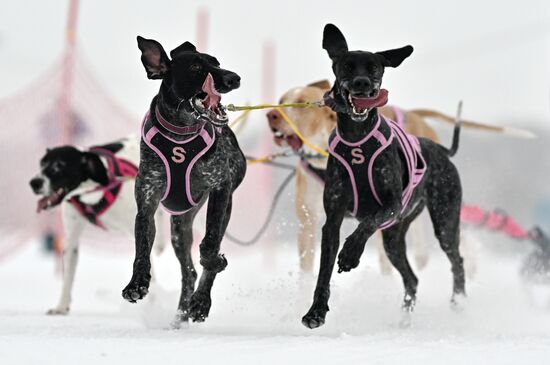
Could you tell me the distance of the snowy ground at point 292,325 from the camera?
2.85 meters

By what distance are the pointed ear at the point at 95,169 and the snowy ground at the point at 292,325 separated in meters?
0.87

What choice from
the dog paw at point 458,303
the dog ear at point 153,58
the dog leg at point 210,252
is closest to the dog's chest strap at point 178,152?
the dog leg at point 210,252

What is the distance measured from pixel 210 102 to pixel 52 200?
8.01 ft

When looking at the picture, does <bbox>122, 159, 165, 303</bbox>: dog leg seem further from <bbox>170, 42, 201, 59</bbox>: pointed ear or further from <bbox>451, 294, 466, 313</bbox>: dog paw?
<bbox>451, 294, 466, 313</bbox>: dog paw

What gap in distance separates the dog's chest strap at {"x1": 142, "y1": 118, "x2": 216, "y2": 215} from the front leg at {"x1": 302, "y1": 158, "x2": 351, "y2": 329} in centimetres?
60

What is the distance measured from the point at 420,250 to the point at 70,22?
596cm

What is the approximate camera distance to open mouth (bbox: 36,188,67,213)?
5508 millimetres

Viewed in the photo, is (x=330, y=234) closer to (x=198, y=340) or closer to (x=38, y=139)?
(x=198, y=340)

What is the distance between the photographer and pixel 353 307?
4.61 meters

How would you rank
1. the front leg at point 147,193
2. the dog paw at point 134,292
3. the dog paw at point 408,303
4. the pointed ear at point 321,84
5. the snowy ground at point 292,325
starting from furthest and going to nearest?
the pointed ear at point 321,84 → the dog paw at point 408,303 → the front leg at point 147,193 → the dog paw at point 134,292 → the snowy ground at point 292,325

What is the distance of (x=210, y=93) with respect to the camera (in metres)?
3.45

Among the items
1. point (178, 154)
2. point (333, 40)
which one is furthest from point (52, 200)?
point (333, 40)

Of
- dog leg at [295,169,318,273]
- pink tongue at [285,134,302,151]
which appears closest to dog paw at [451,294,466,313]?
dog leg at [295,169,318,273]

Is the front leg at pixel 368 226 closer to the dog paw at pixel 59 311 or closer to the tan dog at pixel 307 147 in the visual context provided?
the tan dog at pixel 307 147
